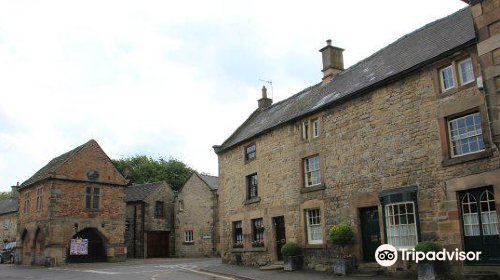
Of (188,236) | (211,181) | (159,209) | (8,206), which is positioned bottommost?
(188,236)

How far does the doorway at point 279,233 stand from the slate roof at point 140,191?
20.8 m

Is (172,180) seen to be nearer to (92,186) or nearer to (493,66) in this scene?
(92,186)

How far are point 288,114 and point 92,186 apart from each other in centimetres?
1661

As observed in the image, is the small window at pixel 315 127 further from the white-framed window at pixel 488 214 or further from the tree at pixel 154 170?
the tree at pixel 154 170

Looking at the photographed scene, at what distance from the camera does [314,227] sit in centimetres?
1961

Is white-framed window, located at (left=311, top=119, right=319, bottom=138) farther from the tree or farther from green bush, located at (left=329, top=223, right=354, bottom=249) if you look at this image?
the tree

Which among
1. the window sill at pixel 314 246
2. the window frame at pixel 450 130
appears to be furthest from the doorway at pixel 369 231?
the window frame at pixel 450 130

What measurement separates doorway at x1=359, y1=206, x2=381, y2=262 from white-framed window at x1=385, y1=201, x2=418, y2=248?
0.70m

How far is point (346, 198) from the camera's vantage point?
58.7 feet

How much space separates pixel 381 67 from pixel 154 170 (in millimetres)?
46350

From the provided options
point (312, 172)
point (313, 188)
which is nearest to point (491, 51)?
Answer: point (313, 188)

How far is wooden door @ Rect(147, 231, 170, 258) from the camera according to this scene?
3972 cm

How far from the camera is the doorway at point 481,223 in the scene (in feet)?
42.4

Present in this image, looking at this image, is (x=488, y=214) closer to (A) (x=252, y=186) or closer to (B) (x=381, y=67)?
(B) (x=381, y=67)
